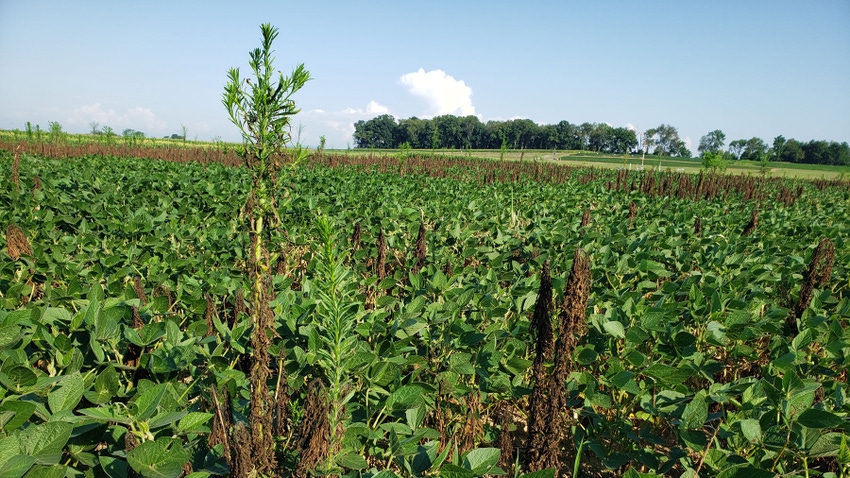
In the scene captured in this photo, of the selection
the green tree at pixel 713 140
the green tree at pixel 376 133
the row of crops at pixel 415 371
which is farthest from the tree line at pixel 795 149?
the row of crops at pixel 415 371

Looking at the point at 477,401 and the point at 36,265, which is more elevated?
the point at 36,265

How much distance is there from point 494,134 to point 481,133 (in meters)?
4.17

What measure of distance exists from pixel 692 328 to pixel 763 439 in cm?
166

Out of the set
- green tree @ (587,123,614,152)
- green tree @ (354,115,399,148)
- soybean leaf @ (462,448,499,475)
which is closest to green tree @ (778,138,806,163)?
green tree @ (587,123,614,152)

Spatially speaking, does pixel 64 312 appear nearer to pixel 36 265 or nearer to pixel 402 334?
pixel 36 265

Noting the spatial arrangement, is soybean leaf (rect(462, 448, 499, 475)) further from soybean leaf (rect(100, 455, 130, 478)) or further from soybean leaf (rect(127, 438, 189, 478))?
soybean leaf (rect(100, 455, 130, 478))

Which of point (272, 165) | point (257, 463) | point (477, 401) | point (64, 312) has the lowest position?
point (477, 401)

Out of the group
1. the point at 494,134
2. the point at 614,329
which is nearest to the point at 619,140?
the point at 494,134

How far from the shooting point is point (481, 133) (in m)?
101

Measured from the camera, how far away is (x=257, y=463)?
4.66 feet

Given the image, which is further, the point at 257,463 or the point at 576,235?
the point at 576,235

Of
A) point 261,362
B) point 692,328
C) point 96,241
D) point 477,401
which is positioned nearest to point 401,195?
point 96,241

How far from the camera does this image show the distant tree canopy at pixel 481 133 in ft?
323

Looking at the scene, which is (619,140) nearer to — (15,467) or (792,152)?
(792,152)
